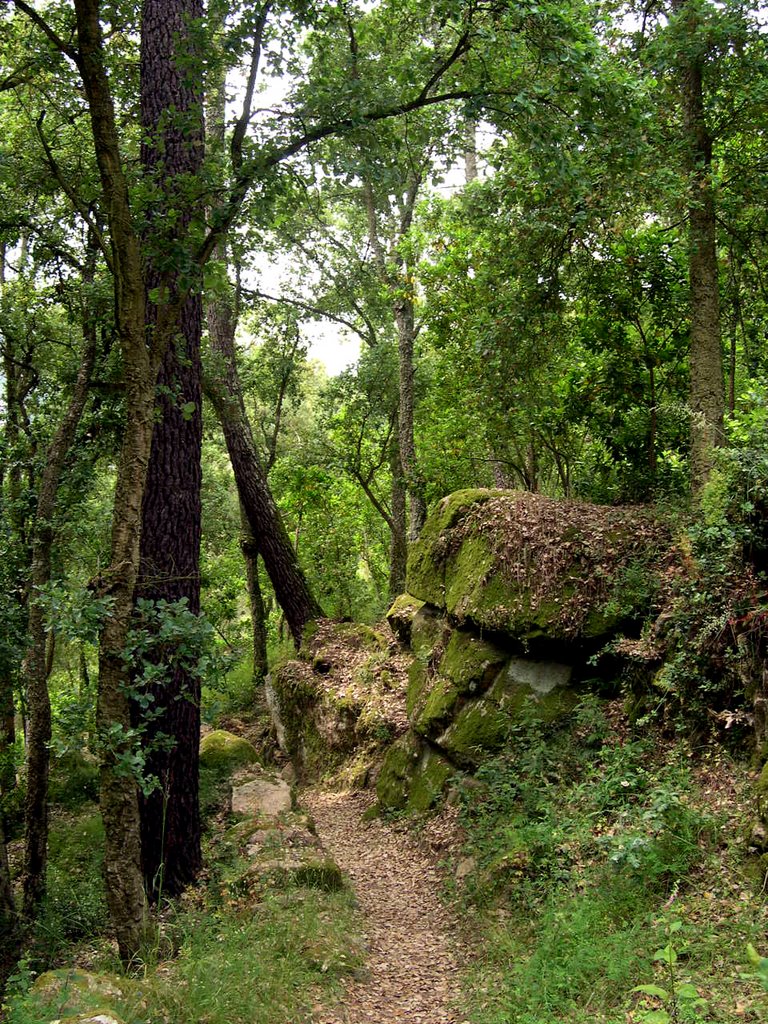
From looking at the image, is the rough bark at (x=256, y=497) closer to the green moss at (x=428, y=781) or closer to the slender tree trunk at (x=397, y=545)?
the slender tree trunk at (x=397, y=545)

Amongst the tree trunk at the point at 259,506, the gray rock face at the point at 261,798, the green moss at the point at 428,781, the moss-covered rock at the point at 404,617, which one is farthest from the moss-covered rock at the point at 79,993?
the tree trunk at the point at 259,506

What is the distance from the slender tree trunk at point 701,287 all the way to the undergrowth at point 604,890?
3.11 meters

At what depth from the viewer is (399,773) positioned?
9375mm

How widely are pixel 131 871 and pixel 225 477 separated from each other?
57.9 feet

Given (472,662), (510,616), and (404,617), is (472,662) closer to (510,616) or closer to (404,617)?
(510,616)

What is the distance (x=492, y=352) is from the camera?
9.63 m

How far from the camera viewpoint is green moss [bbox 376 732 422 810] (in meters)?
9.15

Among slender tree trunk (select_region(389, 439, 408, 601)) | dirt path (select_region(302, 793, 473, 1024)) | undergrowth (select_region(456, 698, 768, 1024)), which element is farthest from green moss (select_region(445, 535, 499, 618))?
slender tree trunk (select_region(389, 439, 408, 601))

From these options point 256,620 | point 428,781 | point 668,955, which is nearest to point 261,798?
point 428,781

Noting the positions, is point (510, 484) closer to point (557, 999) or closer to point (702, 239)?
point (702, 239)

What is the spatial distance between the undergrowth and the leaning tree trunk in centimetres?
266

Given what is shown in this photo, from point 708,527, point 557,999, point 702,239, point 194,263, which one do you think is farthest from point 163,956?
point 702,239

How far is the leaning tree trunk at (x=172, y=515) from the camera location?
6520mm

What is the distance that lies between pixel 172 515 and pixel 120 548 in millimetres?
1900
